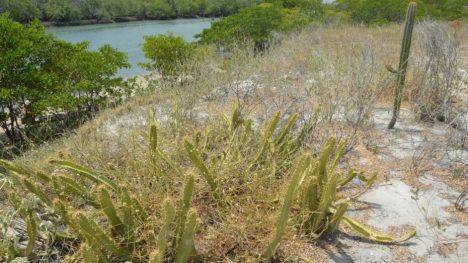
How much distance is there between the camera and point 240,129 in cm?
368

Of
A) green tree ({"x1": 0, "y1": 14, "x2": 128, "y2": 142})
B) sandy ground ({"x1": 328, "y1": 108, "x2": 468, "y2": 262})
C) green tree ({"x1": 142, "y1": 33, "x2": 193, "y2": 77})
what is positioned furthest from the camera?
green tree ({"x1": 142, "y1": 33, "x2": 193, "y2": 77})

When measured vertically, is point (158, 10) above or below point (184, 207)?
above

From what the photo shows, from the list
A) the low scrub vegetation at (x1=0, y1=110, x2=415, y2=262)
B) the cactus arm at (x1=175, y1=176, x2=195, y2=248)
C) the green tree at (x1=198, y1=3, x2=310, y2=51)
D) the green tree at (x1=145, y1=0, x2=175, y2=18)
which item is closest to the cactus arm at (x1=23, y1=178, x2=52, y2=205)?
the low scrub vegetation at (x1=0, y1=110, x2=415, y2=262)

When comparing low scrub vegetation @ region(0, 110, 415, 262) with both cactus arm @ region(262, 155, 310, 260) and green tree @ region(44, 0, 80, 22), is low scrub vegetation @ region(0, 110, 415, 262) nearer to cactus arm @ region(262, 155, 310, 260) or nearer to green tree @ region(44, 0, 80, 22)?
cactus arm @ region(262, 155, 310, 260)

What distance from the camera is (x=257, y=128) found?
387cm

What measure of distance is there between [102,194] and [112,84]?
262 inches

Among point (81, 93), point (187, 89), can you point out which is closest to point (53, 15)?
point (81, 93)

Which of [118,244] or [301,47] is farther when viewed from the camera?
[301,47]

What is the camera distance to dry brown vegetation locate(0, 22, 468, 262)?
2635mm

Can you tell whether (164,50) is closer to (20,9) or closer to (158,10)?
(20,9)

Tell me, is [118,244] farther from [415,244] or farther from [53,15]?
[53,15]

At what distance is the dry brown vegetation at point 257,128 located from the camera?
2.63 m

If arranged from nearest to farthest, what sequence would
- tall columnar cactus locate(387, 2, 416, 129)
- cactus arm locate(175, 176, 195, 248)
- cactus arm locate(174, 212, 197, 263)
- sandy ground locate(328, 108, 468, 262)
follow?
1. cactus arm locate(174, 212, 197, 263)
2. cactus arm locate(175, 176, 195, 248)
3. sandy ground locate(328, 108, 468, 262)
4. tall columnar cactus locate(387, 2, 416, 129)

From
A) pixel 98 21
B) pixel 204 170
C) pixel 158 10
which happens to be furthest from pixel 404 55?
pixel 158 10
